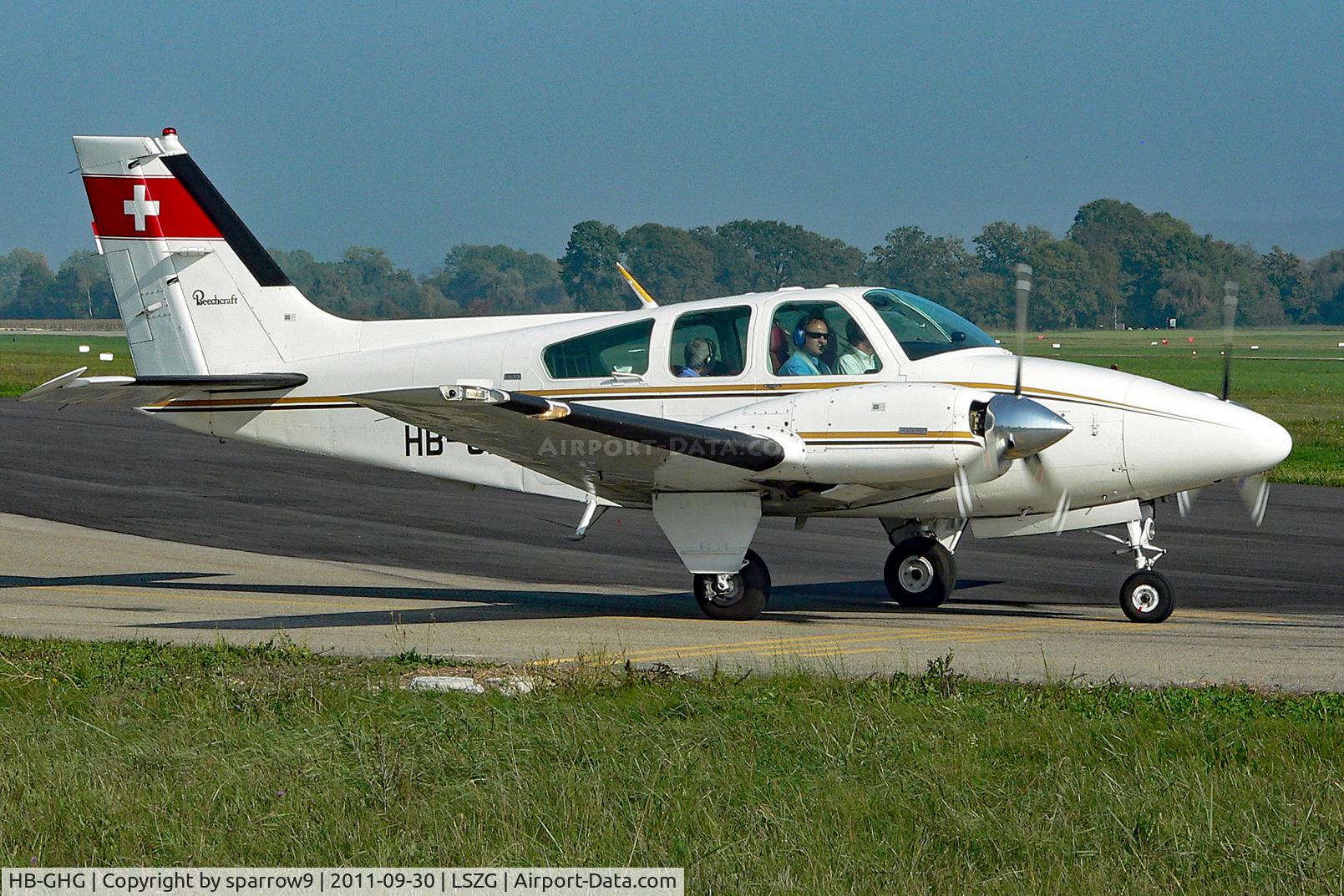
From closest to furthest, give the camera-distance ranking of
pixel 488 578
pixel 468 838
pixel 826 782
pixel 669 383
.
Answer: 1. pixel 468 838
2. pixel 826 782
3. pixel 669 383
4. pixel 488 578

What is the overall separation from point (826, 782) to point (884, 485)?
5752mm

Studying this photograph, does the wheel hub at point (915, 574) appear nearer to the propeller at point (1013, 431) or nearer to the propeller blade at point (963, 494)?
the propeller blade at point (963, 494)

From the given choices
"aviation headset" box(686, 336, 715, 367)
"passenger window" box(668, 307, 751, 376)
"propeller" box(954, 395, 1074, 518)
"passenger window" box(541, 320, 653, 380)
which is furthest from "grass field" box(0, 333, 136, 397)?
"propeller" box(954, 395, 1074, 518)

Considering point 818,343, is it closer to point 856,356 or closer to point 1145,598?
point 856,356

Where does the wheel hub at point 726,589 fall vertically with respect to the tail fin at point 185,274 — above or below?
below

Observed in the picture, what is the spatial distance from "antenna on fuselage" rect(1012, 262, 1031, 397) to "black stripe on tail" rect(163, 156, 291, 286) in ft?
24.8

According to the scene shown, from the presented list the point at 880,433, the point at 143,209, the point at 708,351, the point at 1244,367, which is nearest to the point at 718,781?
the point at 880,433

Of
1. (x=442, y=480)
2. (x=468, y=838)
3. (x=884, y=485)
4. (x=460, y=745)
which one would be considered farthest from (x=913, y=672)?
(x=442, y=480)

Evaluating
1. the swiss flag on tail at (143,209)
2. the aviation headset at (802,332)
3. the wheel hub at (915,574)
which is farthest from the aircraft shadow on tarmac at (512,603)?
the swiss flag on tail at (143,209)

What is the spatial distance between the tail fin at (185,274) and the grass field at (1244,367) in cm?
1124

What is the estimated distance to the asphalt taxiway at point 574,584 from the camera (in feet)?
36.2

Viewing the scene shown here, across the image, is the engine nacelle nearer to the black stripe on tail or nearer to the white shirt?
the white shirt

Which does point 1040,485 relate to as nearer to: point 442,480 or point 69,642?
point 442,480

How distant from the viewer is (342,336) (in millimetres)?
14953
